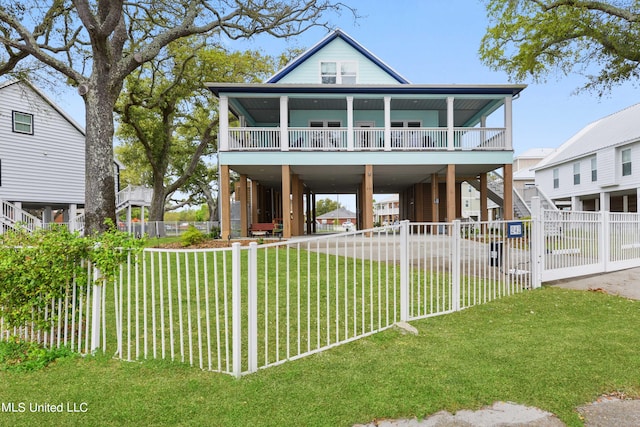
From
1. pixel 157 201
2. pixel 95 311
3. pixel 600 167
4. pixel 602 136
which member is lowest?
pixel 95 311

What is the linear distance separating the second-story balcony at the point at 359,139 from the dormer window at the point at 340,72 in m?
3.74

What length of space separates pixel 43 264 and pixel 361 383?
3.77 m

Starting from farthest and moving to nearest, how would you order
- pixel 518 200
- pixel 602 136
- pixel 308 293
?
pixel 602 136, pixel 518 200, pixel 308 293

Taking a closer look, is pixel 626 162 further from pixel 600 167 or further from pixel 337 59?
pixel 337 59

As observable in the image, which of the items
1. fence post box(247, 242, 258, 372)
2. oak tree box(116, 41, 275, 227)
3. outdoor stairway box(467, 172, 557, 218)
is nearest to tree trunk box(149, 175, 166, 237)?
oak tree box(116, 41, 275, 227)

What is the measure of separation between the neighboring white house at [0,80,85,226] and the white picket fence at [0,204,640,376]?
15.5m

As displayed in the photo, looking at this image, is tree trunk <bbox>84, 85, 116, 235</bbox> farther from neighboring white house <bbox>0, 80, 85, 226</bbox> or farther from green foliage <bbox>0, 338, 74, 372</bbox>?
neighboring white house <bbox>0, 80, 85, 226</bbox>

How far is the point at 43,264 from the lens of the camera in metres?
Result: 4.13

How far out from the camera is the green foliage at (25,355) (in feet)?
13.0

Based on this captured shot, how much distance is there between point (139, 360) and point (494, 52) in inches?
821

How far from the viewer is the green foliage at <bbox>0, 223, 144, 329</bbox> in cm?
407

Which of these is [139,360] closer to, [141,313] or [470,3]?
[141,313]

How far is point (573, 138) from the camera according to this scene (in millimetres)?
32219

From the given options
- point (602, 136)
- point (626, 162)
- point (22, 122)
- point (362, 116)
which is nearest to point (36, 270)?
point (362, 116)
